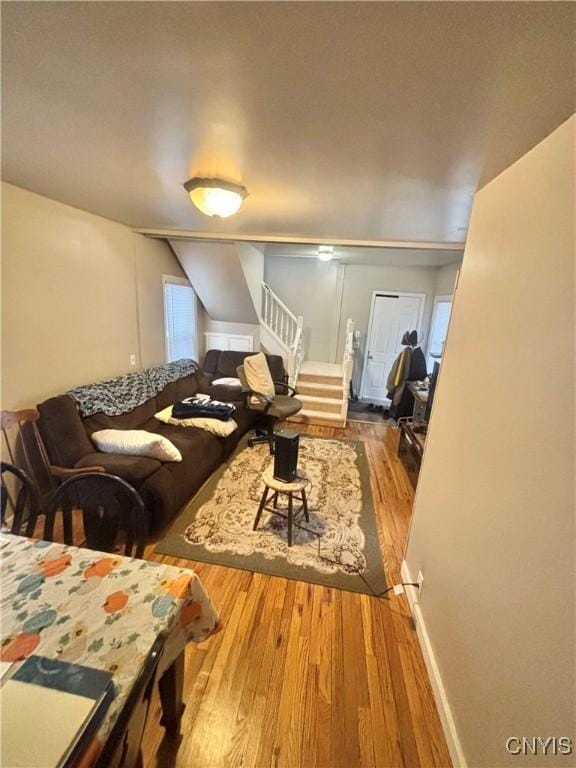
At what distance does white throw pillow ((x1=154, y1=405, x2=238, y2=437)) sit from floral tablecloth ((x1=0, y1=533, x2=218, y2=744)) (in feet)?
6.14

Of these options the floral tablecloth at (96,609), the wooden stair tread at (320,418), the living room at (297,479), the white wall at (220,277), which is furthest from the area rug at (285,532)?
the white wall at (220,277)

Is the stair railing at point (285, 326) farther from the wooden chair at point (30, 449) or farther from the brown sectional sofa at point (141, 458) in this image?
the wooden chair at point (30, 449)

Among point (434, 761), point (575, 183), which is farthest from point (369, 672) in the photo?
point (575, 183)

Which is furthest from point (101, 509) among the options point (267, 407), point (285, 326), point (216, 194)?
point (285, 326)

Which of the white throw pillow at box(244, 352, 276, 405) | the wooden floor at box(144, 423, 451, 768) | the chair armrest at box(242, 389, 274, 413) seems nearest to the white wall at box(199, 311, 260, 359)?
the white throw pillow at box(244, 352, 276, 405)

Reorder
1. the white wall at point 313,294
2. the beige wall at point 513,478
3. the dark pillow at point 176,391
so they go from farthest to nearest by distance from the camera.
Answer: the white wall at point 313,294
the dark pillow at point 176,391
the beige wall at point 513,478

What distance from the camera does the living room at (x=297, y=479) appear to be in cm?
75

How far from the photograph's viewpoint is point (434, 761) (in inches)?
44.8

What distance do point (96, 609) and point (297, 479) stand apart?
4.57 ft

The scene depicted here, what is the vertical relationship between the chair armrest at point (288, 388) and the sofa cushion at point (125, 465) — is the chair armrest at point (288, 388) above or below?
above

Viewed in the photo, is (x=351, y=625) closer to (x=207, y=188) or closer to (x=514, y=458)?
(x=514, y=458)

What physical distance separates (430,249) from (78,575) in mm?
3523

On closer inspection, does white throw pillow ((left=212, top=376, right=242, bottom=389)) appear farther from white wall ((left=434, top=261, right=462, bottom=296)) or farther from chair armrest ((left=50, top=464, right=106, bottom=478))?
white wall ((left=434, top=261, right=462, bottom=296))

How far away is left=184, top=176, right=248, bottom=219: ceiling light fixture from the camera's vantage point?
5.39 feet
